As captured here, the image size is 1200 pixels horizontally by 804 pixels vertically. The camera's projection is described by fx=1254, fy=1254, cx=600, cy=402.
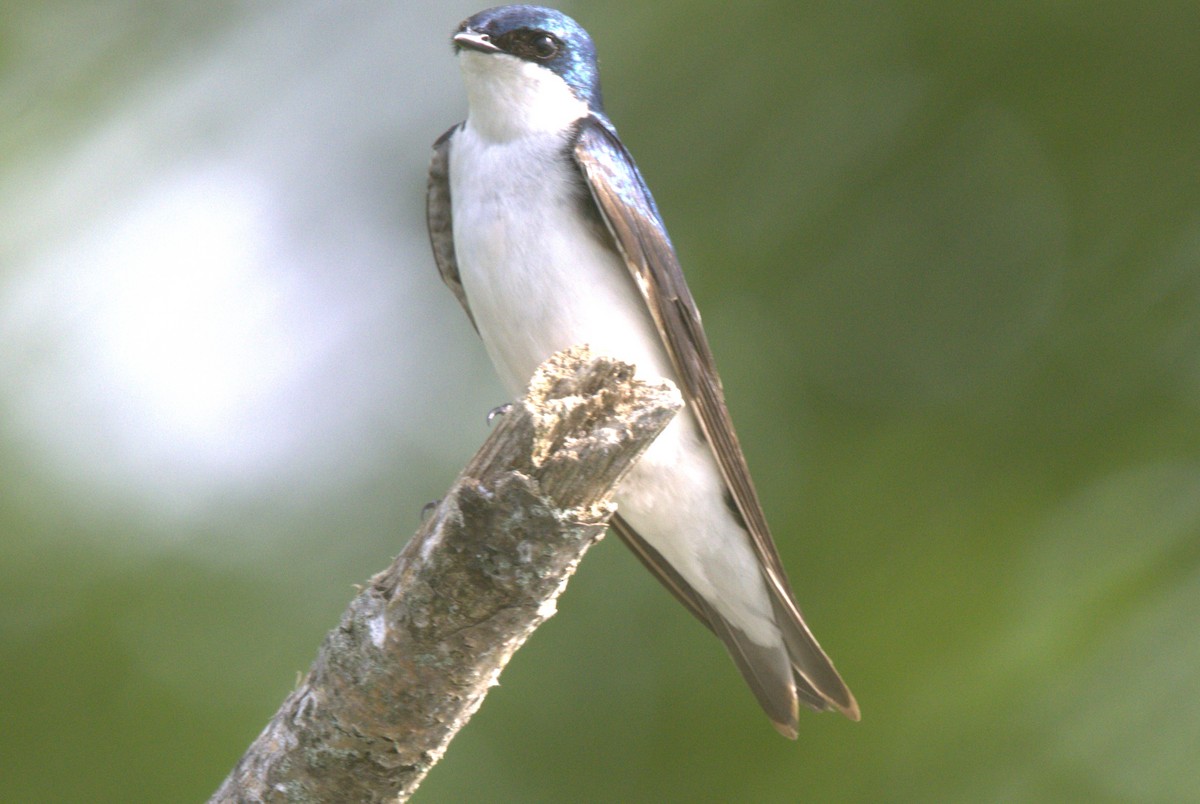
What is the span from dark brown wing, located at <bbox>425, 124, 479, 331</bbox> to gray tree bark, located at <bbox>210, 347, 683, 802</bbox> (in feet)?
2.70

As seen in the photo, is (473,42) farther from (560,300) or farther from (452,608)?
(452,608)

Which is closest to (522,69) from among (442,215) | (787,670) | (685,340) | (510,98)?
(510,98)

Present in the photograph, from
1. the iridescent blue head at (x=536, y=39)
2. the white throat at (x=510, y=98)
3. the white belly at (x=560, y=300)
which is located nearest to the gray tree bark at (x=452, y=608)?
the white belly at (x=560, y=300)

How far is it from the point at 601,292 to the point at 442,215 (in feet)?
1.17

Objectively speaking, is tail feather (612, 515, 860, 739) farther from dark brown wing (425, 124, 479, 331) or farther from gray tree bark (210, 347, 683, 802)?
gray tree bark (210, 347, 683, 802)

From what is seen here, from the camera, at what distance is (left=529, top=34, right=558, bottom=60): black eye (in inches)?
78.1

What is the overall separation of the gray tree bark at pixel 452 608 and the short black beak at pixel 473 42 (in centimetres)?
87

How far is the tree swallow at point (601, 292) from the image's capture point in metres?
1.80

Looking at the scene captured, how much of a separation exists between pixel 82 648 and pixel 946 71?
2.06 metres

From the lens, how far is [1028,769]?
2.38 m

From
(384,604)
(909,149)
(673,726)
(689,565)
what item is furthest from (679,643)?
(384,604)

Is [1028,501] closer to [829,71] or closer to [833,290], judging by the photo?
[833,290]

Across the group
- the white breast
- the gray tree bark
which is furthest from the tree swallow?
the gray tree bark

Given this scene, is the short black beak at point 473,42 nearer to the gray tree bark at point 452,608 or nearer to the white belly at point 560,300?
the white belly at point 560,300
